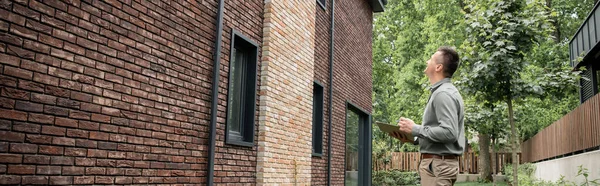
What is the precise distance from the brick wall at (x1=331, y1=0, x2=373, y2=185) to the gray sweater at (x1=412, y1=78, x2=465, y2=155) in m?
7.70

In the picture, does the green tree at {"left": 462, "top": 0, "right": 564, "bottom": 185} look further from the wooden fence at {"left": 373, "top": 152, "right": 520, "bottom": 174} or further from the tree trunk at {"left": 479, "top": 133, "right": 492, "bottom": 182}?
the wooden fence at {"left": 373, "top": 152, "right": 520, "bottom": 174}

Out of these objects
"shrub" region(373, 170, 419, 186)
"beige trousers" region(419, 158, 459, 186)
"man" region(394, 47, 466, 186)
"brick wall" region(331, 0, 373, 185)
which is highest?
"brick wall" region(331, 0, 373, 185)

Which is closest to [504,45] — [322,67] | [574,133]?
[322,67]

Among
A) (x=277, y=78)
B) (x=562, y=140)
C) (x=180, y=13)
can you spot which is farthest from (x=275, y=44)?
(x=562, y=140)

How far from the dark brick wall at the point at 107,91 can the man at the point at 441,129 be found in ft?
8.19

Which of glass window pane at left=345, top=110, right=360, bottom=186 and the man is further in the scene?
Result: glass window pane at left=345, top=110, right=360, bottom=186

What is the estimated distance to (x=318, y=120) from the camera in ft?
35.8

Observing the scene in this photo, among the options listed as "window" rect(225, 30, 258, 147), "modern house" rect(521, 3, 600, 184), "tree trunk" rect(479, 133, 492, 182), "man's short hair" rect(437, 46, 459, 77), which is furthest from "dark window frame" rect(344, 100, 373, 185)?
"tree trunk" rect(479, 133, 492, 182)

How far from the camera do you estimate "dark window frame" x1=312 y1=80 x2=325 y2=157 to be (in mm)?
10844

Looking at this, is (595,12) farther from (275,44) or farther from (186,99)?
(186,99)

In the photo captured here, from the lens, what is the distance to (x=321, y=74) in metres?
10.9

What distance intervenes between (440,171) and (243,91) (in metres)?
4.11

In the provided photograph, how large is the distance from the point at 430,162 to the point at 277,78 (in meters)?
4.36

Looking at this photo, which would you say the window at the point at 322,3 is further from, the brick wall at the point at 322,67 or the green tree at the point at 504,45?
the green tree at the point at 504,45
